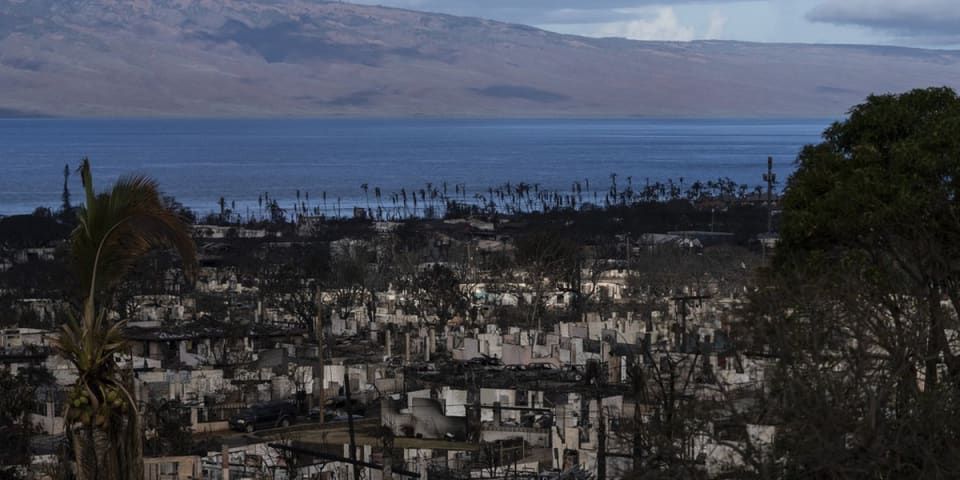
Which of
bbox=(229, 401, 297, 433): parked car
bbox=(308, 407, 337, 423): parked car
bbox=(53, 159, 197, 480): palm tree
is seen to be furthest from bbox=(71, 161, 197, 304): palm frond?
bbox=(308, 407, 337, 423): parked car

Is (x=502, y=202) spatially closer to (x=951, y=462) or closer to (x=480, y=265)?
(x=480, y=265)

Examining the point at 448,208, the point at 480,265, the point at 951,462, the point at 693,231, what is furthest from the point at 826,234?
the point at 448,208

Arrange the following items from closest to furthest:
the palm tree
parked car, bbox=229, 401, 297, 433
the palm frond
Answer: the palm tree, the palm frond, parked car, bbox=229, 401, 297, 433

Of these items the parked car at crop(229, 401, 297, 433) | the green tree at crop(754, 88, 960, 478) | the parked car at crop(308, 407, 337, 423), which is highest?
the green tree at crop(754, 88, 960, 478)

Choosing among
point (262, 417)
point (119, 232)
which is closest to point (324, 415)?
point (262, 417)

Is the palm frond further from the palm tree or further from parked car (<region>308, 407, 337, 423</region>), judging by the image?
parked car (<region>308, 407, 337, 423</region>)
